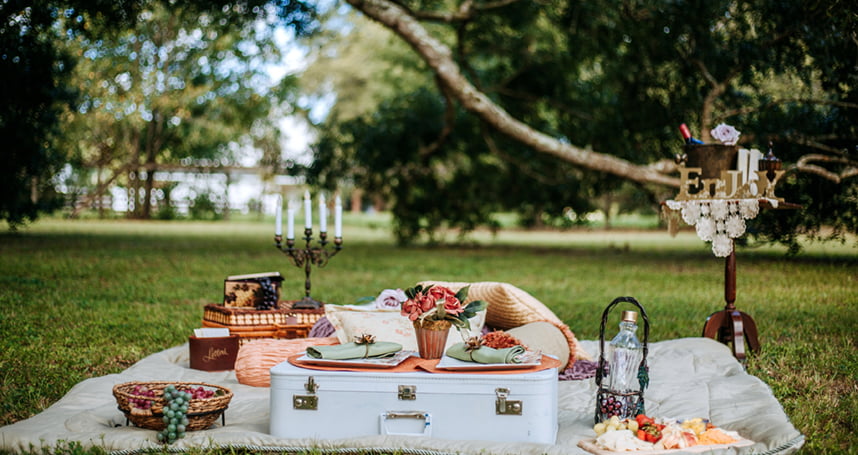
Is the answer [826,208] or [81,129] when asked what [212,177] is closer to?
[81,129]

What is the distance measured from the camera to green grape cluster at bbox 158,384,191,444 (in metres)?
3.35

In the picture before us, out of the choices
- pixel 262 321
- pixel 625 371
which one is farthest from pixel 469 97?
pixel 625 371

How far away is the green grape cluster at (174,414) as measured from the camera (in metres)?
3.35

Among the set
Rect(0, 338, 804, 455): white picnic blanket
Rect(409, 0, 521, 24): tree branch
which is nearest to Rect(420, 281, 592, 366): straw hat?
Rect(0, 338, 804, 455): white picnic blanket

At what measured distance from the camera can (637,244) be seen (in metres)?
18.7

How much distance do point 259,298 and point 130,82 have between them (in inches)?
858

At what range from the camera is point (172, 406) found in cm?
339

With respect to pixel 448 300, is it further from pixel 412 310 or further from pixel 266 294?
pixel 266 294

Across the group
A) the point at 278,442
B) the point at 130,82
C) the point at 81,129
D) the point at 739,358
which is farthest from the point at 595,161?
the point at 81,129

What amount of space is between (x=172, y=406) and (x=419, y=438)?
1062 mm

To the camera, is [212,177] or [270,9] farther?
[212,177]

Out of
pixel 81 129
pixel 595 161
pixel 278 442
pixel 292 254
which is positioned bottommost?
pixel 278 442

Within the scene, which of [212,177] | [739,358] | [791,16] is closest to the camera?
[739,358]

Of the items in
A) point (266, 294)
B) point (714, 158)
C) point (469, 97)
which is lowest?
point (266, 294)
